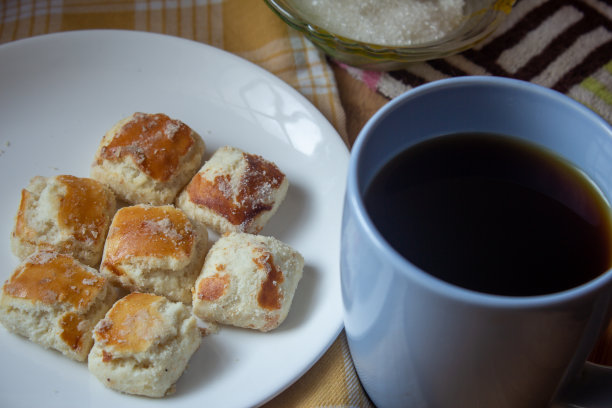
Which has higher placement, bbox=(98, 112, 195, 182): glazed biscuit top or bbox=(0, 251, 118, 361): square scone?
bbox=(98, 112, 195, 182): glazed biscuit top

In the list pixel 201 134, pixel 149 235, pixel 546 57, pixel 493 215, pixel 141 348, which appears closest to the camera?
pixel 493 215

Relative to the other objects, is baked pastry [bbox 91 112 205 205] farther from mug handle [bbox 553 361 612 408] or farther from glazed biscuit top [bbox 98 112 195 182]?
mug handle [bbox 553 361 612 408]

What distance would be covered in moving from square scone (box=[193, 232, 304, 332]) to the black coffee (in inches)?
11.6

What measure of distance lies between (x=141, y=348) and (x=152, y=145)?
364 mm

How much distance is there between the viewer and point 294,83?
1369 millimetres

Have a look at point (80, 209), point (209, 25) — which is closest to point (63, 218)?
point (80, 209)

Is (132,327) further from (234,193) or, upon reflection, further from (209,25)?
(209,25)

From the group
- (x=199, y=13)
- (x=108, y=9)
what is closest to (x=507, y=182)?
(x=199, y=13)

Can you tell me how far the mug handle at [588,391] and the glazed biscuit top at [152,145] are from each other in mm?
680

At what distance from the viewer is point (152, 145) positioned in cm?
113

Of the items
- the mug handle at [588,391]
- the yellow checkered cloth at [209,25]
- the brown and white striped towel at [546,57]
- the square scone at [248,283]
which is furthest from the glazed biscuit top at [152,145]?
the mug handle at [588,391]

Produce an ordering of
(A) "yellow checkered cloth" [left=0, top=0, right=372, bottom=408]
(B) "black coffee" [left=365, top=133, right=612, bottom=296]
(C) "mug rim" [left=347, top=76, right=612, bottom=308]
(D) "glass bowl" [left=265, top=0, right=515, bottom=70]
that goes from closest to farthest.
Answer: (C) "mug rim" [left=347, top=76, right=612, bottom=308] → (B) "black coffee" [left=365, top=133, right=612, bottom=296] → (D) "glass bowl" [left=265, top=0, right=515, bottom=70] → (A) "yellow checkered cloth" [left=0, top=0, right=372, bottom=408]

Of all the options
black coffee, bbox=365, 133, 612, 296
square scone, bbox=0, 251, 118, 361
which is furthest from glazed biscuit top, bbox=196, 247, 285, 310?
black coffee, bbox=365, 133, 612, 296

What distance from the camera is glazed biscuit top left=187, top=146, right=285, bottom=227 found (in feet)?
3.59
